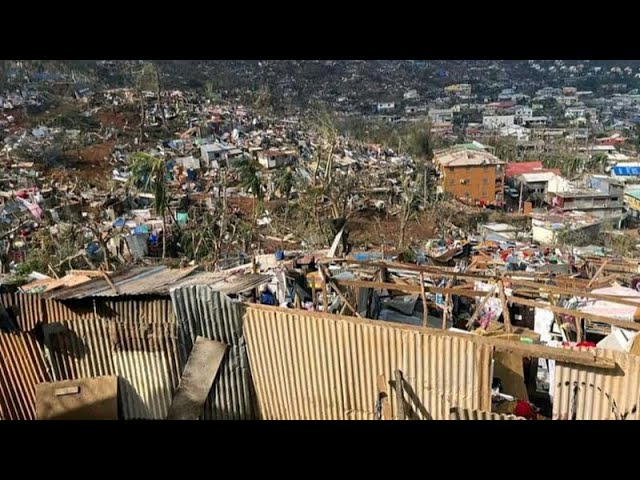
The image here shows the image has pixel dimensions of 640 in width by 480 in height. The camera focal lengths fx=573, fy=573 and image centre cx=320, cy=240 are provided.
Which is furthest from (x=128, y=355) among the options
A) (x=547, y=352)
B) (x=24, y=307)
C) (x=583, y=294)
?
(x=583, y=294)

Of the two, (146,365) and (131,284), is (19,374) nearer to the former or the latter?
(146,365)

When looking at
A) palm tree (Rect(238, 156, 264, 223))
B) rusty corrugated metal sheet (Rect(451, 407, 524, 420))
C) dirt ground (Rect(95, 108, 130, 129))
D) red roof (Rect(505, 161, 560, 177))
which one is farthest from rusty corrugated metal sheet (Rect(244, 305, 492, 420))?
dirt ground (Rect(95, 108, 130, 129))

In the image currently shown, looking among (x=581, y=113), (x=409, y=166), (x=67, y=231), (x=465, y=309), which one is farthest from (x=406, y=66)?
(x=465, y=309)

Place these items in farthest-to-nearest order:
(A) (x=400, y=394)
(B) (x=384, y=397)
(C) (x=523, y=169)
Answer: (C) (x=523, y=169)
(B) (x=384, y=397)
(A) (x=400, y=394)
